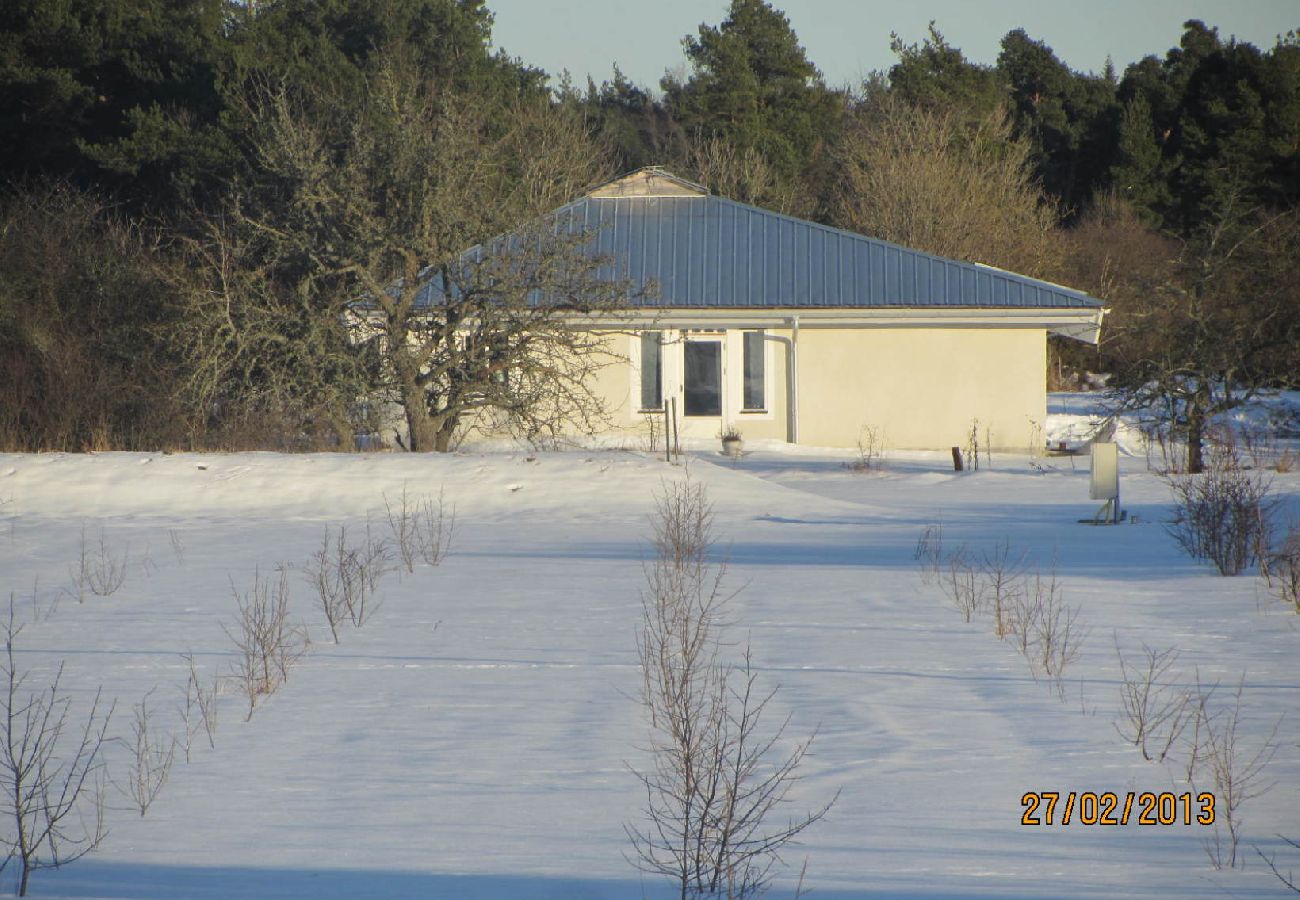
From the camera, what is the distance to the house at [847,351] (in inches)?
923

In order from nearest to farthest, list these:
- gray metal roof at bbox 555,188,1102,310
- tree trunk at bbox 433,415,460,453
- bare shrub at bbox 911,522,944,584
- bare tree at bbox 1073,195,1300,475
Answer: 1. bare shrub at bbox 911,522,944,584
2. tree trunk at bbox 433,415,460,453
3. bare tree at bbox 1073,195,1300,475
4. gray metal roof at bbox 555,188,1102,310

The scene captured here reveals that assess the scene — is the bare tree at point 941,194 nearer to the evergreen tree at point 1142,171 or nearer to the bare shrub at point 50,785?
the evergreen tree at point 1142,171

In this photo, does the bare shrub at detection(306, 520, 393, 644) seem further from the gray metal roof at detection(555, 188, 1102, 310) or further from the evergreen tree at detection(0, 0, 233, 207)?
the evergreen tree at detection(0, 0, 233, 207)

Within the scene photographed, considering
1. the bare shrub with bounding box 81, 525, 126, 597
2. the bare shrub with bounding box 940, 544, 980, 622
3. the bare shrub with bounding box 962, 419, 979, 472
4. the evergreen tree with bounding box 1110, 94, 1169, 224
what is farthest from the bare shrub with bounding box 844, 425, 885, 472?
the evergreen tree with bounding box 1110, 94, 1169, 224

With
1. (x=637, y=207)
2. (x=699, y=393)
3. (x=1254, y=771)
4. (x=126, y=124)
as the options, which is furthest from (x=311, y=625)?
(x=126, y=124)

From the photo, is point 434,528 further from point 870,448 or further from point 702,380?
point 702,380

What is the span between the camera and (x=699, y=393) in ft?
79.3

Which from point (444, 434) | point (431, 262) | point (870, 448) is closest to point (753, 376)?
point (870, 448)

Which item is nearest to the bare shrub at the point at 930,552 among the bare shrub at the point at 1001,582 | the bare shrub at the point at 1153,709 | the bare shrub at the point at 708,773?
the bare shrub at the point at 1001,582

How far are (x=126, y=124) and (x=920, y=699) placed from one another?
2961 cm

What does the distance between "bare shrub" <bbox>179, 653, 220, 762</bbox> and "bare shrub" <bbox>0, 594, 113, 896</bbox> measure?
14.0 inches

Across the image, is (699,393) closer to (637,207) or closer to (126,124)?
(637,207)
